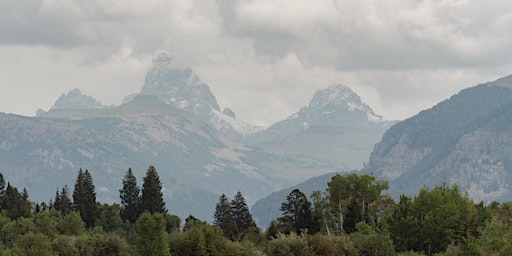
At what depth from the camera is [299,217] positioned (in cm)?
18975

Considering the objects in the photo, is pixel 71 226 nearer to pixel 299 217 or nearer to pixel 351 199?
pixel 299 217

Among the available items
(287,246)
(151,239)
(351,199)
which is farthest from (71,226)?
(351,199)

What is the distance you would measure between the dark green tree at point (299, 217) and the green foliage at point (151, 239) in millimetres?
43440

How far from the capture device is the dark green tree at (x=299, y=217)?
187250 millimetres

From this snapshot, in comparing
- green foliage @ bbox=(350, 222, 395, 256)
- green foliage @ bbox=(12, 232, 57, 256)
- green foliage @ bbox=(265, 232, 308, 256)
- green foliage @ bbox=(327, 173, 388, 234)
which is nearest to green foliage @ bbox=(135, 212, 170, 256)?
green foliage @ bbox=(12, 232, 57, 256)

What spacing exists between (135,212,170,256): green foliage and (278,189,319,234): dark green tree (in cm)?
4344

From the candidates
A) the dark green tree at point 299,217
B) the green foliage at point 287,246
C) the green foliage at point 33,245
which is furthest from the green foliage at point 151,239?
the dark green tree at point 299,217

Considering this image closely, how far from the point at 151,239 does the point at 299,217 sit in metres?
50.4

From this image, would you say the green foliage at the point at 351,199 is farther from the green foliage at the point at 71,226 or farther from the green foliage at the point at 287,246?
the green foliage at the point at 71,226

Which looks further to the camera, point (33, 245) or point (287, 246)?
point (287, 246)

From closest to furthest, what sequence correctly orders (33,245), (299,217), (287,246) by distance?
(33,245), (287,246), (299,217)

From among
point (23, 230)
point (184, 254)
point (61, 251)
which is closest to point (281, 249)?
point (184, 254)

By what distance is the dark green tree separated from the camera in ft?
614

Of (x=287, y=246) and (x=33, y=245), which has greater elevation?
(x=33, y=245)
